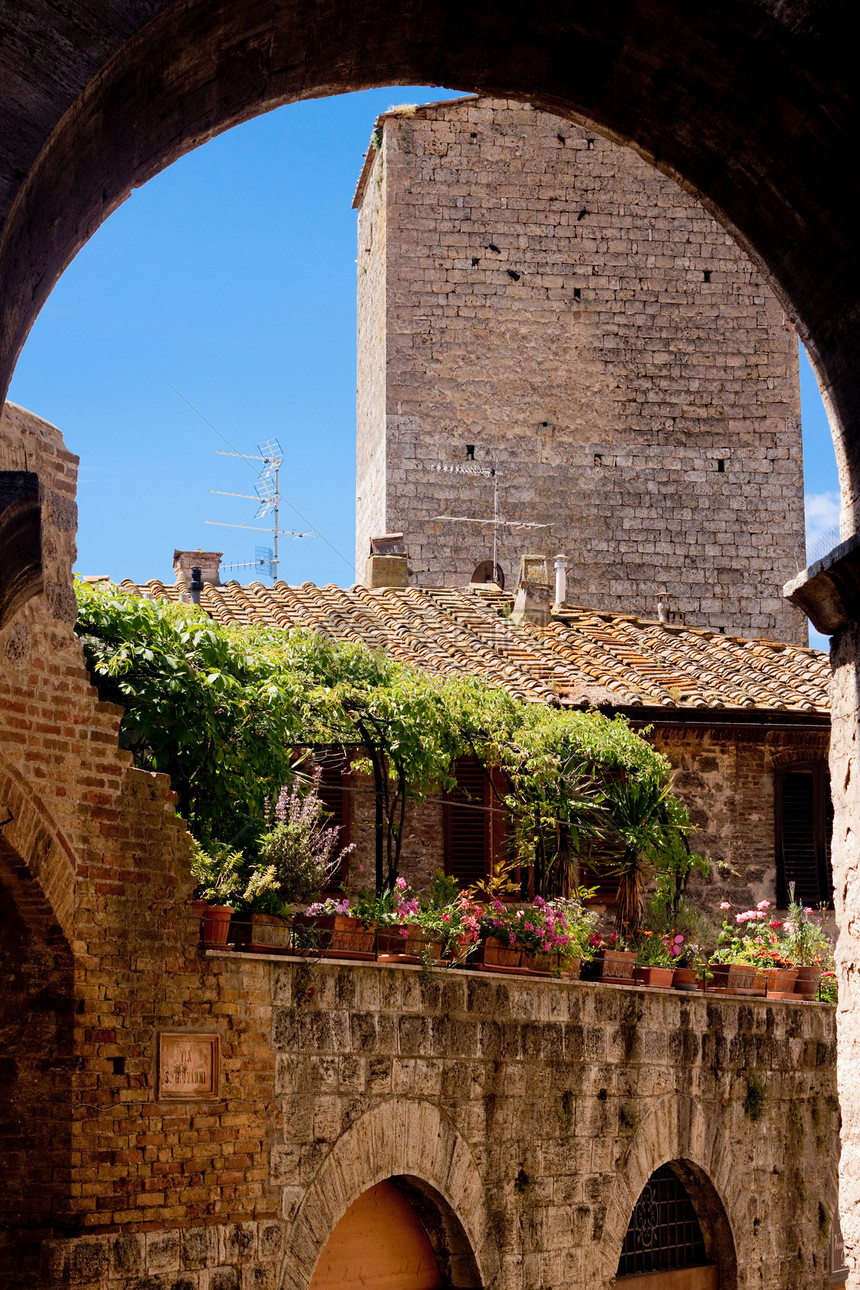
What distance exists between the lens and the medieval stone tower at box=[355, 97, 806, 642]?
23844mm

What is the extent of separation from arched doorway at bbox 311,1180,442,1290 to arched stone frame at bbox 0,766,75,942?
10.2 ft

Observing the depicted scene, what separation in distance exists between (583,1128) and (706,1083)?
1728mm

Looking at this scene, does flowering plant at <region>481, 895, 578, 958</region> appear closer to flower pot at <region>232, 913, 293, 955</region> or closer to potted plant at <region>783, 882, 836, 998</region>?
flower pot at <region>232, 913, 293, 955</region>

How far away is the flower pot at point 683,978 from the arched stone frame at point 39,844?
6188 mm

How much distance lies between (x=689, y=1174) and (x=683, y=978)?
1.52 metres

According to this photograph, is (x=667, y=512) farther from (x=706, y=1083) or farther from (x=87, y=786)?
(x=87, y=786)

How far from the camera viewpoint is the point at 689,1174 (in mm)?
12406

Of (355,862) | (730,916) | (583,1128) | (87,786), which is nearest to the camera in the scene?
(87,786)

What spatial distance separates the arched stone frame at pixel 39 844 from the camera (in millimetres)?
7172

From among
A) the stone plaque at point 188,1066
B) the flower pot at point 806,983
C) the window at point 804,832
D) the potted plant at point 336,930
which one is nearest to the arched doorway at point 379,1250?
the potted plant at point 336,930

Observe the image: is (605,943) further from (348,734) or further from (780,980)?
(348,734)

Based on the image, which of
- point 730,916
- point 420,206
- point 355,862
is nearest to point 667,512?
point 420,206

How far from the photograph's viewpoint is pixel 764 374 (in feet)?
82.9

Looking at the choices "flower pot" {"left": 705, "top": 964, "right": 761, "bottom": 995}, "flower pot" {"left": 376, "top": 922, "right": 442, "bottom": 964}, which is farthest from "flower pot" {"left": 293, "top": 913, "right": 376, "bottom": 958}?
"flower pot" {"left": 705, "top": 964, "right": 761, "bottom": 995}
